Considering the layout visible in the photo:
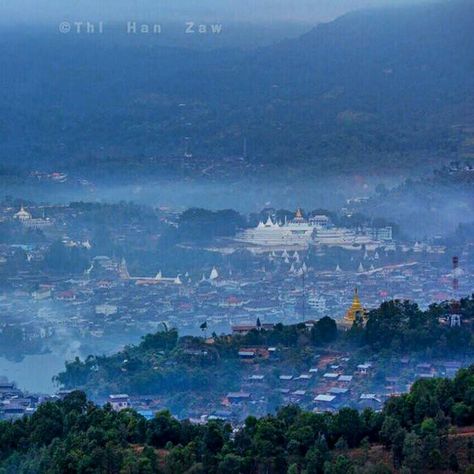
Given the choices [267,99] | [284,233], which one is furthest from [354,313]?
[267,99]

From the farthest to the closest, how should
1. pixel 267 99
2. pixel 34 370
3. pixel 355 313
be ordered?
pixel 267 99
pixel 355 313
pixel 34 370

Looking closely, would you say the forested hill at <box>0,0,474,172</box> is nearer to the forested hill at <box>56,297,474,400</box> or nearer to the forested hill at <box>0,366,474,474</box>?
the forested hill at <box>56,297,474,400</box>

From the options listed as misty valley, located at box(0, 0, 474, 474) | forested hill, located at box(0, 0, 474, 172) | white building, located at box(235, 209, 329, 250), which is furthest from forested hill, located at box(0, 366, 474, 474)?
forested hill, located at box(0, 0, 474, 172)

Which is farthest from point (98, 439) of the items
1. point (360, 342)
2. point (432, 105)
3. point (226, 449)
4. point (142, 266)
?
point (432, 105)

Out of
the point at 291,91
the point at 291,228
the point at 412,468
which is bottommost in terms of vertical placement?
the point at 412,468

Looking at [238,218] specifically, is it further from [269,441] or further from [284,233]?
[269,441]

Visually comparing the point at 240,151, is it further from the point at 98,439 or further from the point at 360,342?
the point at 98,439
